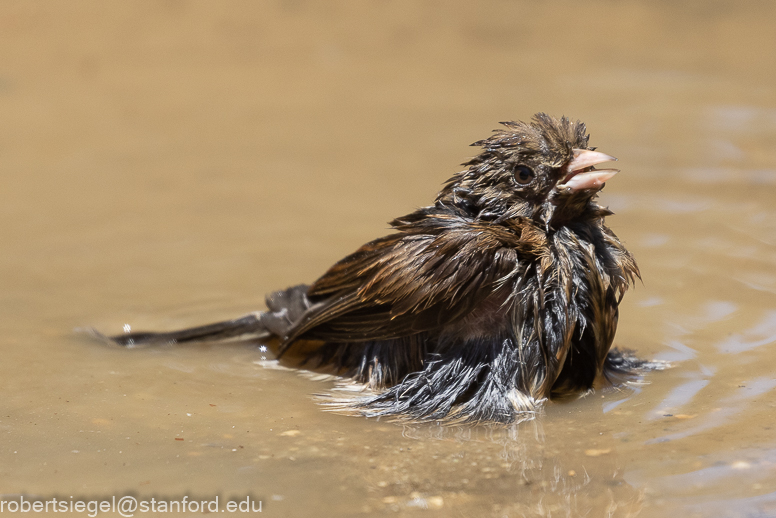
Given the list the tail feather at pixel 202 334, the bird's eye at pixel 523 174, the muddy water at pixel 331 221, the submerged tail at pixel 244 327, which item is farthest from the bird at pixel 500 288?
the tail feather at pixel 202 334

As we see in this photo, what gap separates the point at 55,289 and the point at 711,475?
3559 mm

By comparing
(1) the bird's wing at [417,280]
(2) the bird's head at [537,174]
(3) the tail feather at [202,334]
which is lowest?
(3) the tail feather at [202,334]

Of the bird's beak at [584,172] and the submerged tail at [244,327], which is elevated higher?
the bird's beak at [584,172]

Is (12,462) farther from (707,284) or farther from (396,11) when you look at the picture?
(396,11)

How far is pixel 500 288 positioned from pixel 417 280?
32cm

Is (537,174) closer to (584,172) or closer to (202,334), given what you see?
(584,172)

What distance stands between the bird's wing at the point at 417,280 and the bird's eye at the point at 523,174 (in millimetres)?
200

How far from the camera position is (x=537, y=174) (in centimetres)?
357

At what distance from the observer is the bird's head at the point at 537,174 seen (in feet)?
11.6

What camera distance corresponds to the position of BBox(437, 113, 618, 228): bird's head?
140 inches

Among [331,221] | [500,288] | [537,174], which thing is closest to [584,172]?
[537,174]

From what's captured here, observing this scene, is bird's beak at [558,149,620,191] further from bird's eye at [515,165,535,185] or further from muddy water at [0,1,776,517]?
muddy water at [0,1,776,517]

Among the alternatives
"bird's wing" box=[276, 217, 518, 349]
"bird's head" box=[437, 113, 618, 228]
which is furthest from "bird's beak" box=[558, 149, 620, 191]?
"bird's wing" box=[276, 217, 518, 349]

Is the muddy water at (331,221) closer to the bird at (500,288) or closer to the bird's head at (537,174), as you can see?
the bird at (500,288)
